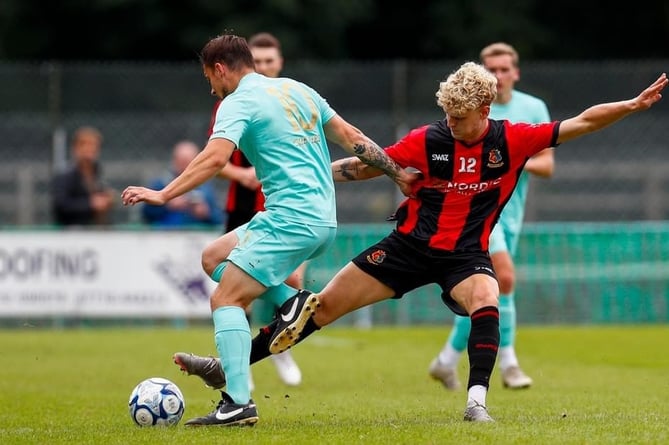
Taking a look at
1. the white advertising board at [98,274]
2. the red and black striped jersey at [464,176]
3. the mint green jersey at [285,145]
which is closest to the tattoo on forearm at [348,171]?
the red and black striped jersey at [464,176]

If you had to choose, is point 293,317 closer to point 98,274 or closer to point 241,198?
point 241,198

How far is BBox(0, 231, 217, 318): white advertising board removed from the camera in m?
16.1

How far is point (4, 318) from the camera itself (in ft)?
54.1

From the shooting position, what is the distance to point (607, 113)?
7391 millimetres

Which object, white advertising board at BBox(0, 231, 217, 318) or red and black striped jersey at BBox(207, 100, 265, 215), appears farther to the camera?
white advertising board at BBox(0, 231, 217, 318)

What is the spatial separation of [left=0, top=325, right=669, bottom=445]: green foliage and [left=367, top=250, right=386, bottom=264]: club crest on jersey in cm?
86

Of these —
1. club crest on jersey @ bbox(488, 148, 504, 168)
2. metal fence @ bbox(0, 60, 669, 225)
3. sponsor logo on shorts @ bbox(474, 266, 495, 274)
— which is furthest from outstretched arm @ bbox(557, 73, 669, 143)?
metal fence @ bbox(0, 60, 669, 225)

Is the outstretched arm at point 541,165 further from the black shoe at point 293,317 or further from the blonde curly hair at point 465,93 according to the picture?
the black shoe at point 293,317

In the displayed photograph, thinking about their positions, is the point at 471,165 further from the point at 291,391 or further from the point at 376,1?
the point at 376,1

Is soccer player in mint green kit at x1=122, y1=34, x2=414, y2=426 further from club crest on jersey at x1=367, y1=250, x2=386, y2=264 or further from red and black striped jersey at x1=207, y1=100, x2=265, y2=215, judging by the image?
red and black striped jersey at x1=207, y1=100, x2=265, y2=215

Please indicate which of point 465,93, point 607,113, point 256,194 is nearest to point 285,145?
point 465,93

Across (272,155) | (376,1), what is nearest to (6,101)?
(272,155)

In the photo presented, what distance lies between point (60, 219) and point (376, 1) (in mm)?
14500

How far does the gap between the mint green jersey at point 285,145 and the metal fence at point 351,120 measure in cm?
951
